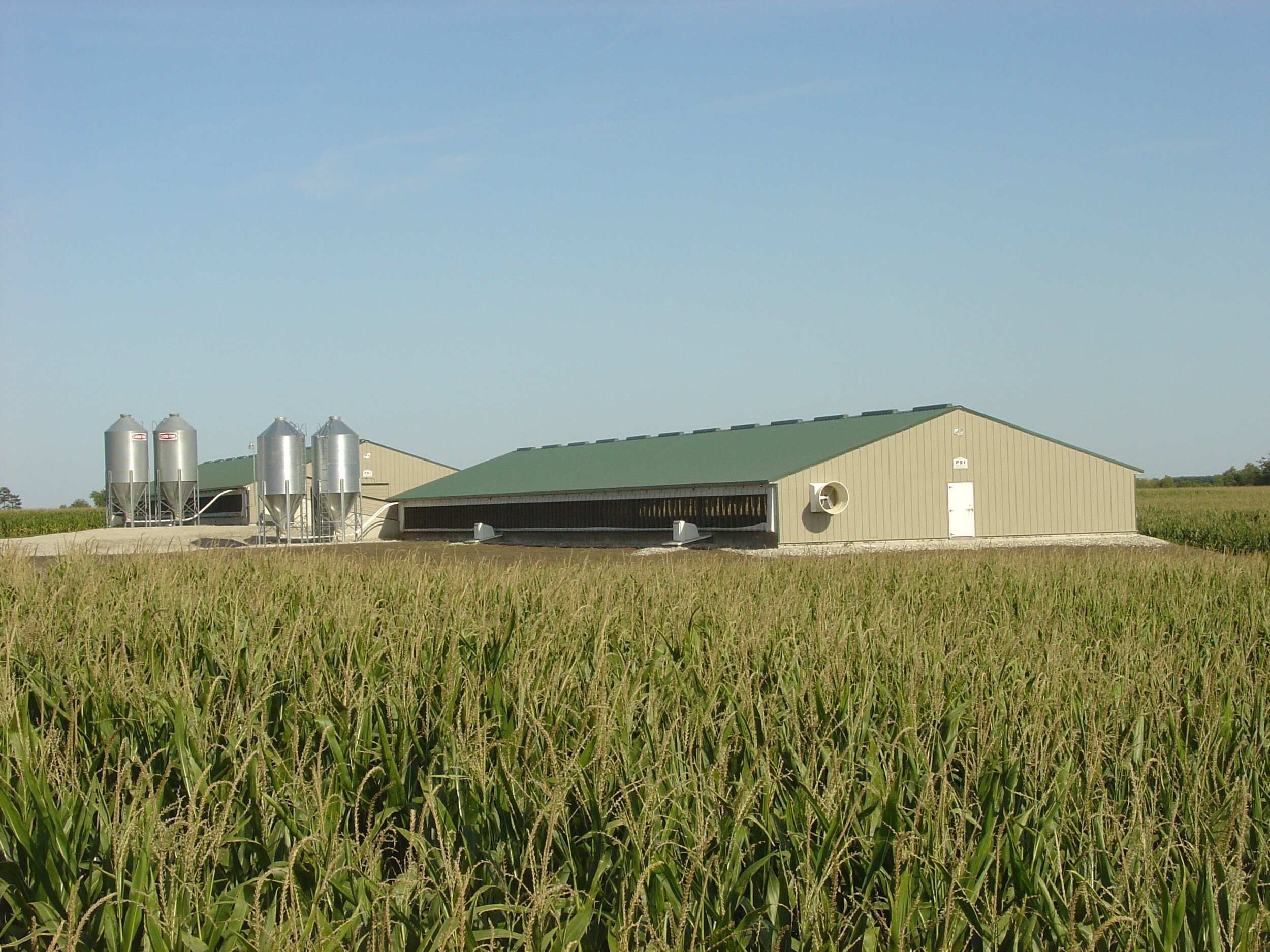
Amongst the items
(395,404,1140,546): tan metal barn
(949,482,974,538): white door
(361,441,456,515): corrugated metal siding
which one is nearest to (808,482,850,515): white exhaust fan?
(395,404,1140,546): tan metal barn

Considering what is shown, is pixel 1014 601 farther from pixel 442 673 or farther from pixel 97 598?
pixel 97 598

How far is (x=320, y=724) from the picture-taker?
6.35m

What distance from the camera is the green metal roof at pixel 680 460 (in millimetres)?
34969

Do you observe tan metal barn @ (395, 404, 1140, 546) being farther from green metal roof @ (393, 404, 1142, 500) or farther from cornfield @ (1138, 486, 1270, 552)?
cornfield @ (1138, 486, 1270, 552)

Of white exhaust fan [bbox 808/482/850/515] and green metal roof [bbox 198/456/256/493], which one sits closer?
white exhaust fan [bbox 808/482/850/515]

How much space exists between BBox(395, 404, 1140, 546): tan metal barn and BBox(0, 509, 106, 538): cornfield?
30.0m

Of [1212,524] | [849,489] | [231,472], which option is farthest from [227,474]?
[1212,524]

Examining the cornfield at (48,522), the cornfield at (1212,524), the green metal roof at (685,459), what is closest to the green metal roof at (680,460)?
the green metal roof at (685,459)

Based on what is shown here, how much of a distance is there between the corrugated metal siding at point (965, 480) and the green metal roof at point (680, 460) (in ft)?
1.68

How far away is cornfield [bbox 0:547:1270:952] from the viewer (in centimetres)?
432

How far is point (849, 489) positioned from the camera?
111 feet

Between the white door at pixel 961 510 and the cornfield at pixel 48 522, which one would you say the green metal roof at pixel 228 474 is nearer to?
the cornfield at pixel 48 522

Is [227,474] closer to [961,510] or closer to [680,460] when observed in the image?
[680,460]

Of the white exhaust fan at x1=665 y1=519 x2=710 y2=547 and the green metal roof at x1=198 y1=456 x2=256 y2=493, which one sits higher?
the green metal roof at x1=198 y1=456 x2=256 y2=493
